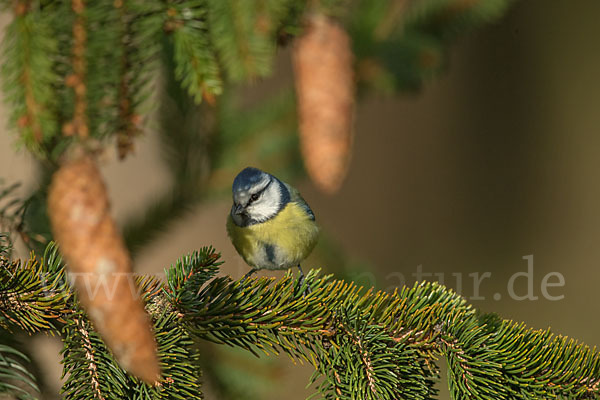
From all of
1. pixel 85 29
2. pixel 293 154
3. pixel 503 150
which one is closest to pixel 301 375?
pixel 293 154

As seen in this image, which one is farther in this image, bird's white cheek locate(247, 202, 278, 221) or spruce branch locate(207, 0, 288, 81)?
bird's white cheek locate(247, 202, 278, 221)

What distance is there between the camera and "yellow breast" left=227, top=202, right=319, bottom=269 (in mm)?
1334

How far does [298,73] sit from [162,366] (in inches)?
23.6

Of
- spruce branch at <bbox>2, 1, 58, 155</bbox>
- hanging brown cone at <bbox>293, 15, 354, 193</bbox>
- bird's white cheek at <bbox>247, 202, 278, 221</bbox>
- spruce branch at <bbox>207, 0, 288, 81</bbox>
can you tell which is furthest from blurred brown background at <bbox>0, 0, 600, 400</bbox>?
spruce branch at <bbox>2, 1, 58, 155</bbox>

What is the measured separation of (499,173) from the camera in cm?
288

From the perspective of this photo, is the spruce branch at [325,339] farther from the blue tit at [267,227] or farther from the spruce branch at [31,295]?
the blue tit at [267,227]

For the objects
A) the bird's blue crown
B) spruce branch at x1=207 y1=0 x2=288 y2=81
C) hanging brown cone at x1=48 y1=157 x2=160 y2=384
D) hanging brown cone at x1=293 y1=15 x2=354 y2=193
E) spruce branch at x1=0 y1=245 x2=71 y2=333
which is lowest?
the bird's blue crown

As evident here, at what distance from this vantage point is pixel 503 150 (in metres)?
2.85

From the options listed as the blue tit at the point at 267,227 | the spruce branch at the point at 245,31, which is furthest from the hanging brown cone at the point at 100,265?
the blue tit at the point at 267,227

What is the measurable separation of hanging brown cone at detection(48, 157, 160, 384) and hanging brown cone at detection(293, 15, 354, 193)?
402 mm

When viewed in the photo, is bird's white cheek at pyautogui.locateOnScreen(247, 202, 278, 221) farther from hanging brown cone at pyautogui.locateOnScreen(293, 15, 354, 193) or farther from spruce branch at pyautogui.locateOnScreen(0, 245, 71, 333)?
spruce branch at pyautogui.locateOnScreen(0, 245, 71, 333)

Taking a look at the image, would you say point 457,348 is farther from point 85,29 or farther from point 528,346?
point 85,29

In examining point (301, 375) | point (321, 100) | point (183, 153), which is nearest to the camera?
point (321, 100)

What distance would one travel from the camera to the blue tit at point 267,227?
132cm
